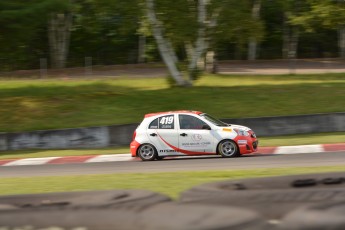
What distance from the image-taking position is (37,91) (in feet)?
105

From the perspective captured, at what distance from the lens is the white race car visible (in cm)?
1838

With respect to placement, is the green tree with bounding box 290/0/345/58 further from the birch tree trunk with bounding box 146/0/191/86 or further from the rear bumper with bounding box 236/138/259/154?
the rear bumper with bounding box 236/138/259/154

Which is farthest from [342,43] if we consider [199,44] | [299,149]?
[299,149]

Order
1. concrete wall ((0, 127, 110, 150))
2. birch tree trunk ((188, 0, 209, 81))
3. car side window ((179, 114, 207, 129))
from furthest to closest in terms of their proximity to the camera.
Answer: birch tree trunk ((188, 0, 209, 81))
concrete wall ((0, 127, 110, 150))
car side window ((179, 114, 207, 129))

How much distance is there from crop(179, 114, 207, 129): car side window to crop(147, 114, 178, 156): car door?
236 mm

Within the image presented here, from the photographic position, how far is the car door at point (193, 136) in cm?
1848

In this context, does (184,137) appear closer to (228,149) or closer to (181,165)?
(228,149)

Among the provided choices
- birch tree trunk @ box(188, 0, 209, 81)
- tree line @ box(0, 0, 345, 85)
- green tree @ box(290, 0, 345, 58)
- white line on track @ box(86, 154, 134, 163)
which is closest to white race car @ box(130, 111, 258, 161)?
white line on track @ box(86, 154, 134, 163)

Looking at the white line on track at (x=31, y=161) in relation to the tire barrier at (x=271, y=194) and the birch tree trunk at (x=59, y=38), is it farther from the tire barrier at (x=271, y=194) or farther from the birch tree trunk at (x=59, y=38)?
the birch tree trunk at (x=59, y=38)

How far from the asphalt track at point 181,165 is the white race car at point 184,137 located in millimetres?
936

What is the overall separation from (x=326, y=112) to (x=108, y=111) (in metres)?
8.94

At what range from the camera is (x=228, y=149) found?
1834 centimetres

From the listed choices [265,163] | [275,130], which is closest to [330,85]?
[275,130]

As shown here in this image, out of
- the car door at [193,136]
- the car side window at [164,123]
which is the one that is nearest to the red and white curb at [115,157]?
the car side window at [164,123]
